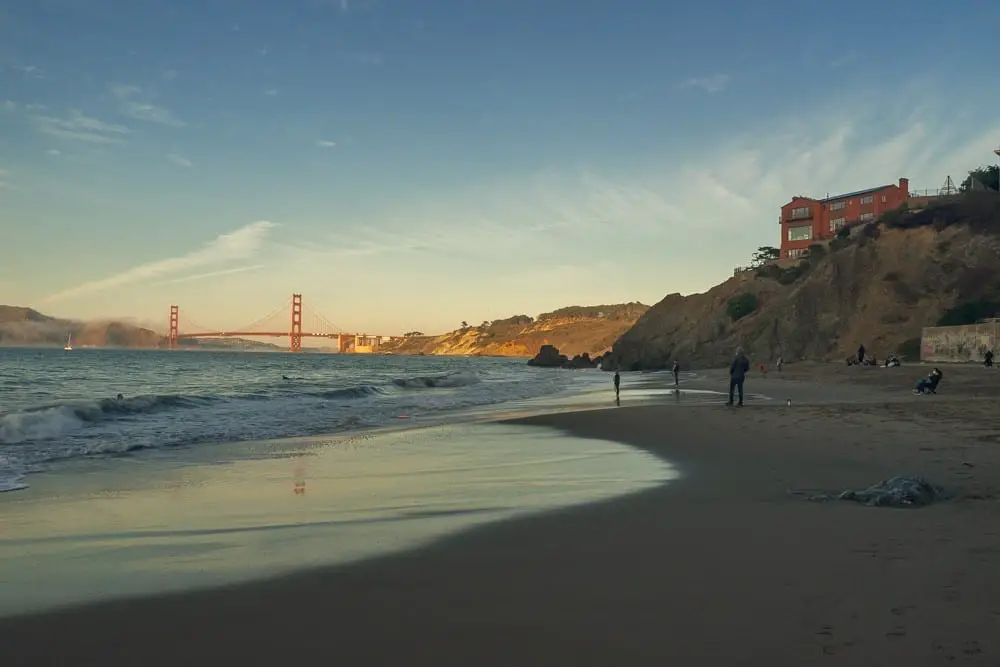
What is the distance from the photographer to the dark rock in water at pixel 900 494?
20.3 feet

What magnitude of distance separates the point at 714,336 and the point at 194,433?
54311 millimetres

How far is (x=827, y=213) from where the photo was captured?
76125 mm

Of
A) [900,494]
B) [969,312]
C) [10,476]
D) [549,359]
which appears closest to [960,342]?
[969,312]

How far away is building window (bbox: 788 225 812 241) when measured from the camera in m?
77.7

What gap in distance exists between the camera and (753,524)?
5.69m

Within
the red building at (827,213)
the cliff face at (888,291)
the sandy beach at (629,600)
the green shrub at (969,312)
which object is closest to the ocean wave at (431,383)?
the cliff face at (888,291)

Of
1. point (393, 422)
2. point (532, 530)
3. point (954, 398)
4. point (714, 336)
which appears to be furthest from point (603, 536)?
point (714, 336)

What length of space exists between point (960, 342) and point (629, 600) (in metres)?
37.8

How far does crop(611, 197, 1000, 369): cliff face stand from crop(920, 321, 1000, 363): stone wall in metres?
3.67

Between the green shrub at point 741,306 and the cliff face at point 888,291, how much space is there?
11.8 feet

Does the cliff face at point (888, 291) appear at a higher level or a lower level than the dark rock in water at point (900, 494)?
higher

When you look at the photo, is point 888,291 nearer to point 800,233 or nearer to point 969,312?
point 969,312

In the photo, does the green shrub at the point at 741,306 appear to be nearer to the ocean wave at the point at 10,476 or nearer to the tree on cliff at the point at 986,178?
the tree on cliff at the point at 986,178

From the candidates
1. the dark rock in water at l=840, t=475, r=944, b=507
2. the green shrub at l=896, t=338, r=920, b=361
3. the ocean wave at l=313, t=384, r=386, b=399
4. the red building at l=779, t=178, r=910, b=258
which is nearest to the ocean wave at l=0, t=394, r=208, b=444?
→ the ocean wave at l=313, t=384, r=386, b=399
